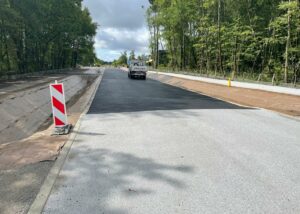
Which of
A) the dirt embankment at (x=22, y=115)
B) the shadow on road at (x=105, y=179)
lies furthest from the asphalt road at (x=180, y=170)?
the dirt embankment at (x=22, y=115)

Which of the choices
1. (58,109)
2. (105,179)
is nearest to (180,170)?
(105,179)

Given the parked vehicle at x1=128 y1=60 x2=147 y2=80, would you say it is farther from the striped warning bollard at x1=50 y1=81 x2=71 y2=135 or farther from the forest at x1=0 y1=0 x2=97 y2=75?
the striped warning bollard at x1=50 y1=81 x2=71 y2=135

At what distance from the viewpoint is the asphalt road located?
12.6 ft

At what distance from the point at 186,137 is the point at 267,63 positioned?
36192 mm

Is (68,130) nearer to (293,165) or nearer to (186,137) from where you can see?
(186,137)

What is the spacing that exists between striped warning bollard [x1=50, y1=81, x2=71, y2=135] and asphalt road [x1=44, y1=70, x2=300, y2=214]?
0.51 meters

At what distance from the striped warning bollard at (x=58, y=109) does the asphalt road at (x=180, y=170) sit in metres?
0.51

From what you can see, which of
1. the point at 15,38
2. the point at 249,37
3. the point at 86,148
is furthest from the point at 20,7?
the point at 86,148

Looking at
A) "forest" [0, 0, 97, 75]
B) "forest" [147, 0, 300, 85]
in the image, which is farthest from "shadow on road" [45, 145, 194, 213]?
"forest" [0, 0, 97, 75]

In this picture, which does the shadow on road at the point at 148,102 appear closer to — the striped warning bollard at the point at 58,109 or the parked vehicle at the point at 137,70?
the striped warning bollard at the point at 58,109

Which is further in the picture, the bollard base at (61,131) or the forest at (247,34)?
the forest at (247,34)

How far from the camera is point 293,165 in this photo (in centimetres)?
528

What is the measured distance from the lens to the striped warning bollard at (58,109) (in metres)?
7.64

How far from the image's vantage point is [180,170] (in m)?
5.01
